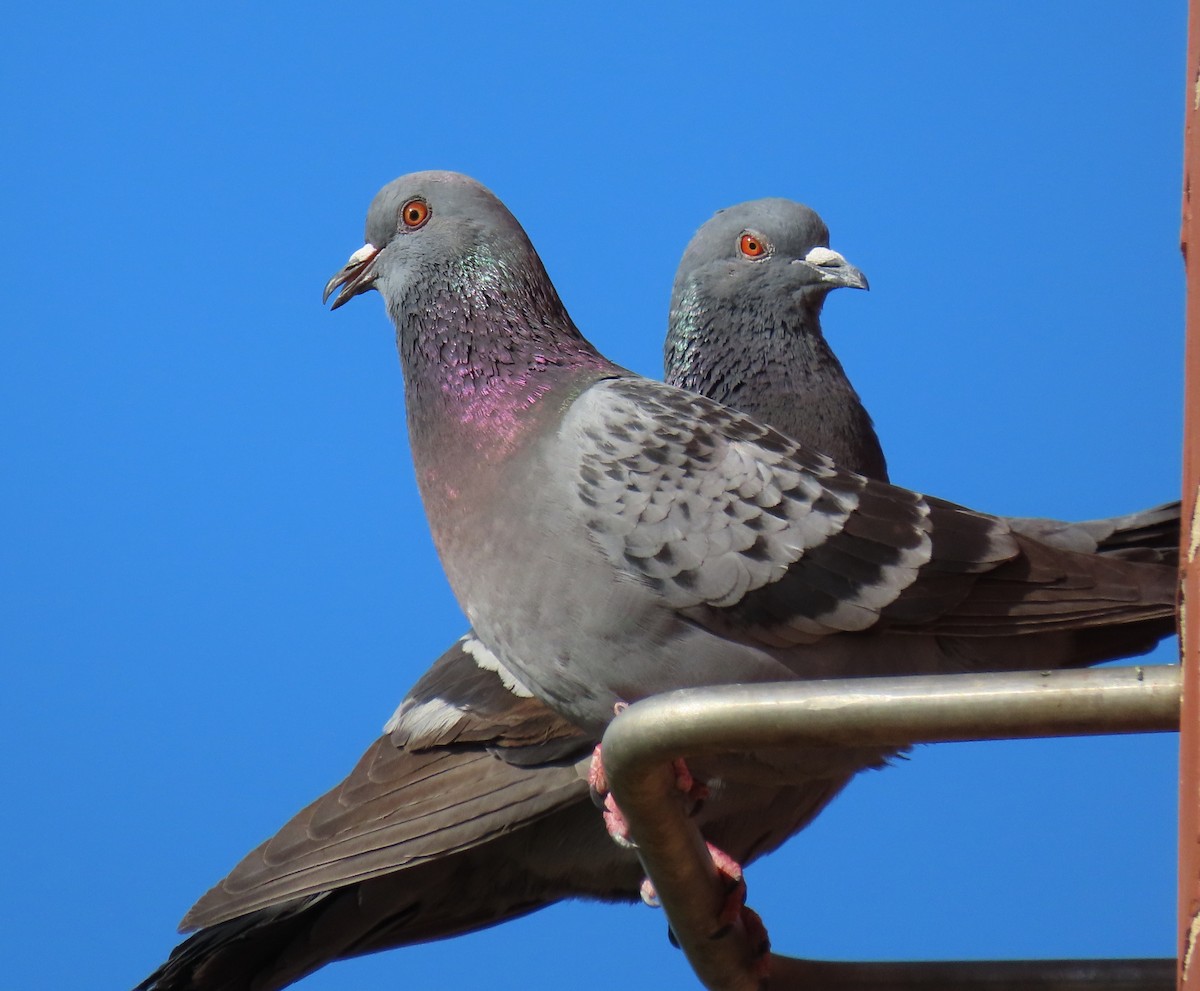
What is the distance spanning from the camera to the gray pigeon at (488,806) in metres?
2.99

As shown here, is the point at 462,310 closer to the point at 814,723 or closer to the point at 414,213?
the point at 414,213

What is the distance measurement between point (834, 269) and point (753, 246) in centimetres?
20

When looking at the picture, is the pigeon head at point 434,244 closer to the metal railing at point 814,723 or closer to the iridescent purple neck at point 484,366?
the iridescent purple neck at point 484,366

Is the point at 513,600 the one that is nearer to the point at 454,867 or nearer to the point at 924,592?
the point at 924,592

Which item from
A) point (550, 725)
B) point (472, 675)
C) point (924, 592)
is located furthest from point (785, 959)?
point (472, 675)

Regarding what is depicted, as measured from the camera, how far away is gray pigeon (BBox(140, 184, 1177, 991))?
2.99 meters

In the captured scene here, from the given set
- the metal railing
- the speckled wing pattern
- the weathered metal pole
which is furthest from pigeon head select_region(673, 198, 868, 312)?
the weathered metal pole

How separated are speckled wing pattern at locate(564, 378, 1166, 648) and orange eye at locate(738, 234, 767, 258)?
3.68ft

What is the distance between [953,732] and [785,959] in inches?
42.0

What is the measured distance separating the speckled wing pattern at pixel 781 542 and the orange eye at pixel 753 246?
1123 millimetres

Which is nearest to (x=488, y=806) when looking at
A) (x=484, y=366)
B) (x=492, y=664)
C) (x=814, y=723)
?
(x=492, y=664)

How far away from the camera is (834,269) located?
3.37 metres

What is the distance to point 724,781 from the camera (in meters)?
2.76

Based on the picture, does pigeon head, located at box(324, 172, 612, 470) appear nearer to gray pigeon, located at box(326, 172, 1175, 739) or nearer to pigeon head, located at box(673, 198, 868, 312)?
gray pigeon, located at box(326, 172, 1175, 739)
